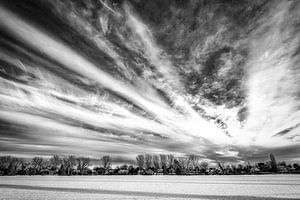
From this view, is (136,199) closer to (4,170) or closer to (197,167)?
(197,167)

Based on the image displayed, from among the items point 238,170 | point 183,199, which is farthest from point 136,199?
point 238,170

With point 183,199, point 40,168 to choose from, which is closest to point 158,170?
point 40,168

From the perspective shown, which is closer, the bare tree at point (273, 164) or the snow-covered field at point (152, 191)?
the snow-covered field at point (152, 191)

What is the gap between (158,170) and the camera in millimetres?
183875

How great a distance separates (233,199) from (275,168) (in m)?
172

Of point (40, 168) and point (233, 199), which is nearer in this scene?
point (233, 199)

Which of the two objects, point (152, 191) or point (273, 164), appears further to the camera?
point (273, 164)

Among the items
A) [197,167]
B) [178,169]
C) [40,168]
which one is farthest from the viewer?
[40,168]

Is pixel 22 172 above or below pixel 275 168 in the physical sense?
below

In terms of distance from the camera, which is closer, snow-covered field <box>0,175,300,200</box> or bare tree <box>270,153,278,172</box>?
snow-covered field <box>0,175,300,200</box>

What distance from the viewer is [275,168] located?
149 metres

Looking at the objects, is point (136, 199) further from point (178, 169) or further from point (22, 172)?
→ point (22, 172)

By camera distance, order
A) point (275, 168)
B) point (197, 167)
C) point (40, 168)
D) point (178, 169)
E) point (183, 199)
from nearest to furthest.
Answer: point (183, 199) → point (275, 168) → point (178, 169) → point (197, 167) → point (40, 168)

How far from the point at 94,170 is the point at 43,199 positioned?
602 ft
